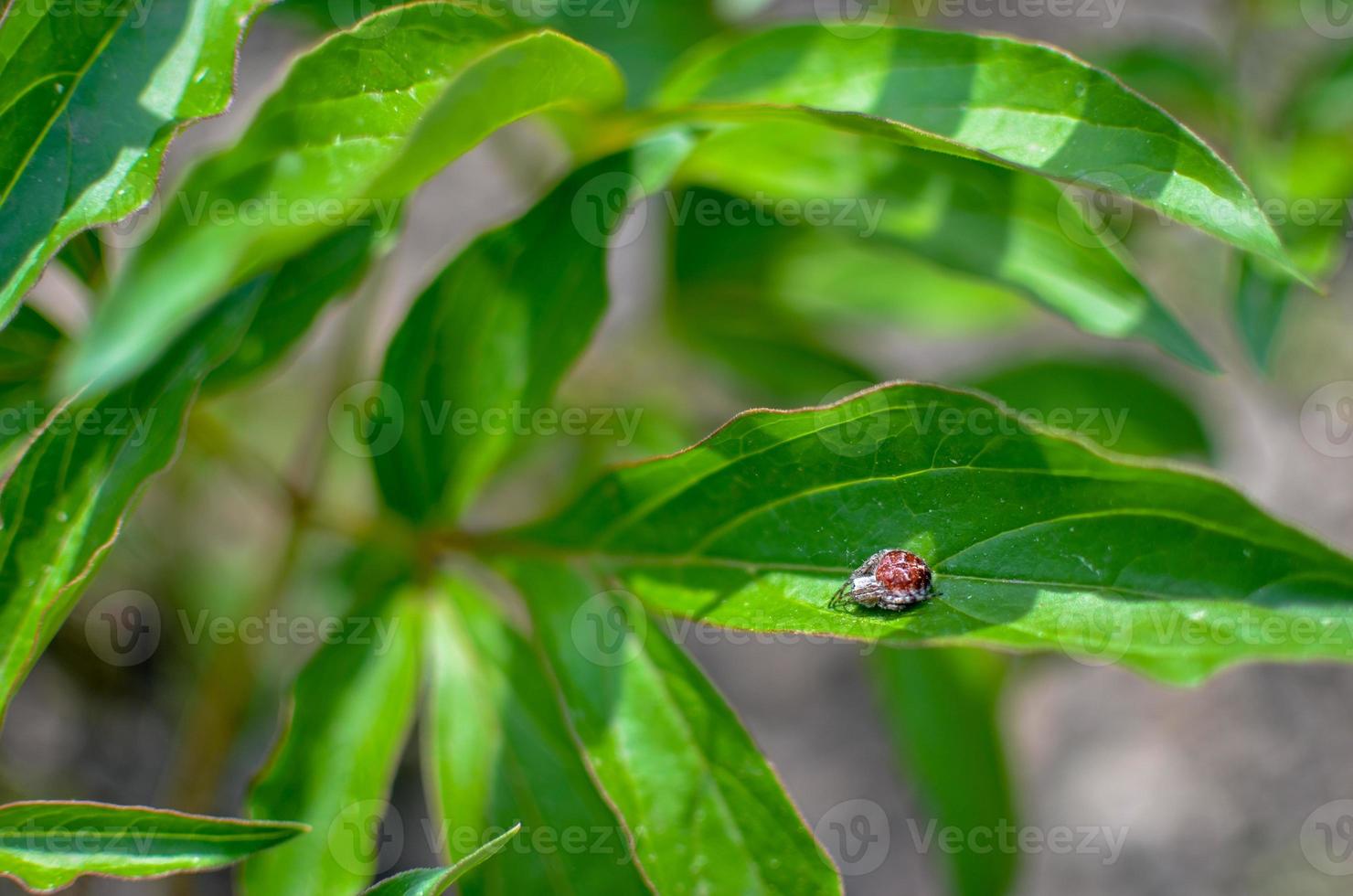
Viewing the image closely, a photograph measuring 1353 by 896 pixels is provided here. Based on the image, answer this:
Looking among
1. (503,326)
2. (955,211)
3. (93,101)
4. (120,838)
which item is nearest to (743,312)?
(955,211)

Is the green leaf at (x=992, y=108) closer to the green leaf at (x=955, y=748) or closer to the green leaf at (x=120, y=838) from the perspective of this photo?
the green leaf at (x=120, y=838)

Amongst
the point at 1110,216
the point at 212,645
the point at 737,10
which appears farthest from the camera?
the point at 212,645

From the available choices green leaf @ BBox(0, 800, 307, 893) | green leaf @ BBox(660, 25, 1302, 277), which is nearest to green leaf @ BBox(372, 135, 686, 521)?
green leaf @ BBox(660, 25, 1302, 277)

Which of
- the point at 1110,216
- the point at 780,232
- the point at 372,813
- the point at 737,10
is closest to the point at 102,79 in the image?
the point at 372,813

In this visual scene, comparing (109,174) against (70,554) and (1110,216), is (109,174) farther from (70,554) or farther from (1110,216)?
(1110,216)

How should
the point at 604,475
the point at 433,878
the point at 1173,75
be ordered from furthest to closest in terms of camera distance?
1. the point at 1173,75
2. the point at 604,475
3. the point at 433,878

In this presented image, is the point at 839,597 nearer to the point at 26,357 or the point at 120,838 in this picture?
the point at 120,838
